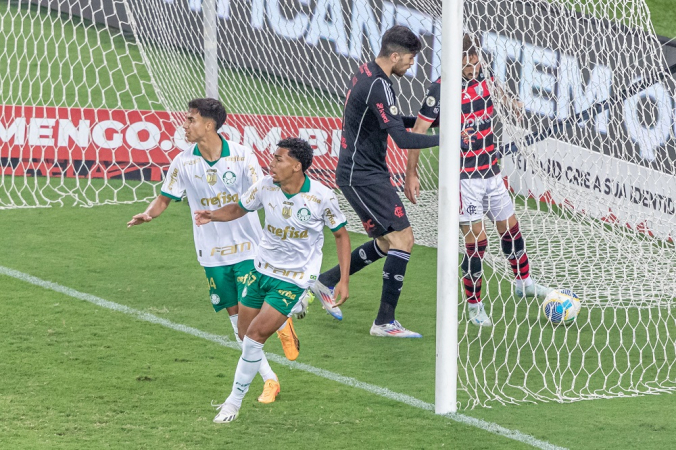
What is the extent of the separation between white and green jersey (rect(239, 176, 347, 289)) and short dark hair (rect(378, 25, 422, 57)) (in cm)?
135

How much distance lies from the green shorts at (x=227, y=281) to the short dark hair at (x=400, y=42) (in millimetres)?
1558

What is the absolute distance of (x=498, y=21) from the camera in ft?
23.7

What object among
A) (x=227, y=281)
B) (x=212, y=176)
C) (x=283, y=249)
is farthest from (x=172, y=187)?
(x=283, y=249)

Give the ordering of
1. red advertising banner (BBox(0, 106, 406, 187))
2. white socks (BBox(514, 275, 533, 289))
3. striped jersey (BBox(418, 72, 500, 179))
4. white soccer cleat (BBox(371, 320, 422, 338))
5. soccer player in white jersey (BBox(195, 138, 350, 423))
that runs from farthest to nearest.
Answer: red advertising banner (BBox(0, 106, 406, 187)) < white socks (BBox(514, 275, 533, 289)) < white soccer cleat (BBox(371, 320, 422, 338)) < striped jersey (BBox(418, 72, 500, 179)) < soccer player in white jersey (BBox(195, 138, 350, 423))

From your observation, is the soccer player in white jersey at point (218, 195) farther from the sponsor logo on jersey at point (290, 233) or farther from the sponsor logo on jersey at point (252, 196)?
the sponsor logo on jersey at point (290, 233)

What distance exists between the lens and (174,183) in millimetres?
5781

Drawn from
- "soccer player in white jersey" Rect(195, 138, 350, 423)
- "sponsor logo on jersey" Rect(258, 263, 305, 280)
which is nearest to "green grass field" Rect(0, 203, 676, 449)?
"soccer player in white jersey" Rect(195, 138, 350, 423)

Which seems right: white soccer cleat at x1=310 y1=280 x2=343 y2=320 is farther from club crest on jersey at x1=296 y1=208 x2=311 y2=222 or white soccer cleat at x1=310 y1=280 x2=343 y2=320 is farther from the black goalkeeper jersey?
club crest on jersey at x1=296 y1=208 x2=311 y2=222

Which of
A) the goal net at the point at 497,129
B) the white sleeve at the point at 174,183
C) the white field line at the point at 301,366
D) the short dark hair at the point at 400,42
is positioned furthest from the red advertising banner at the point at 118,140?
the white sleeve at the point at 174,183

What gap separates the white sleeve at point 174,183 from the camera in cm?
576

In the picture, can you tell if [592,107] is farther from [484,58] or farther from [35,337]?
[35,337]

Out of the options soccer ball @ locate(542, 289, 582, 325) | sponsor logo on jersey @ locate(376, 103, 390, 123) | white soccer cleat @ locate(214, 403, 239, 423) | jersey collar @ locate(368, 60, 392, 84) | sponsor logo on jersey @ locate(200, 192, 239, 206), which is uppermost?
jersey collar @ locate(368, 60, 392, 84)

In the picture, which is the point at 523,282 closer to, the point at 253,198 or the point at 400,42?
the point at 400,42

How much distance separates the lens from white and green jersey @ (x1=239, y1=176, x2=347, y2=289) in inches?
207
